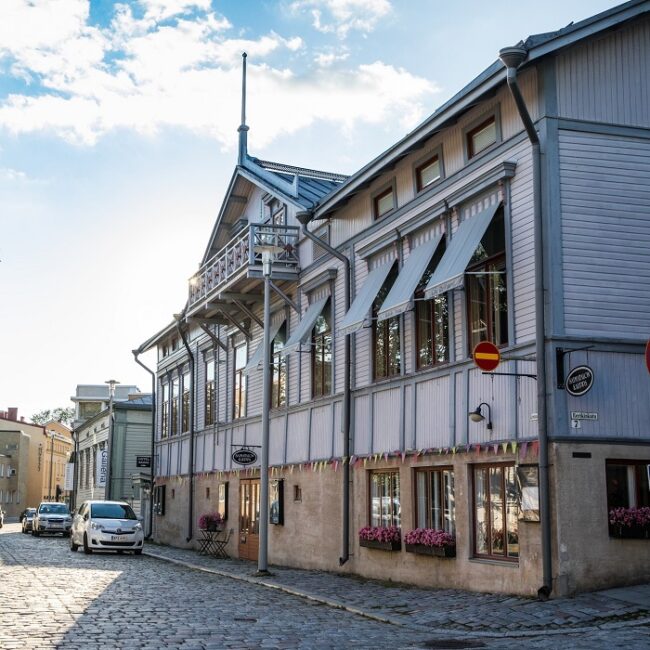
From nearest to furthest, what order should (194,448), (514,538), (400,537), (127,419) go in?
1. (514,538)
2. (400,537)
3. (194,448)
4. (127,419)

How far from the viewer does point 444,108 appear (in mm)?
16828

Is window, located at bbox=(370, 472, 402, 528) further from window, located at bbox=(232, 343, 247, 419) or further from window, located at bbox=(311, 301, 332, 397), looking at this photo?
window, located at bbox=(232, 343, 247, 419)

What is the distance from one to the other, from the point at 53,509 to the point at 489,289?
3920cm

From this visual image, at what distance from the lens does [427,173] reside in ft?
62.1

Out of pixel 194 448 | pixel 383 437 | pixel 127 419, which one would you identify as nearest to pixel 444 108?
pixel 383 437

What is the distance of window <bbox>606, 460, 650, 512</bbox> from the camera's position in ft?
47.9

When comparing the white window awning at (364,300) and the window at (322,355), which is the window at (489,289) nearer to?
the white window awning at (364,300)

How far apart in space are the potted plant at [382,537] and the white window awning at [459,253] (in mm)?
4831

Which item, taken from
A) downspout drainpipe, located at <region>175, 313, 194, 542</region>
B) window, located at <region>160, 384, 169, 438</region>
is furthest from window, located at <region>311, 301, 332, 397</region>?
window, located at <region>160, 384, 169, 438</region>

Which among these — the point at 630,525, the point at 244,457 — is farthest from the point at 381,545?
the point at 244,457

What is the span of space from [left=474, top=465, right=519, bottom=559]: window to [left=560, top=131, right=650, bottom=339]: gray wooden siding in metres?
2.70

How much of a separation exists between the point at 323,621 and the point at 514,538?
3.54 metres

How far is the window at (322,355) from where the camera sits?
2280cm

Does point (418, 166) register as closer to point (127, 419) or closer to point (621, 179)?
point (621, 179)
